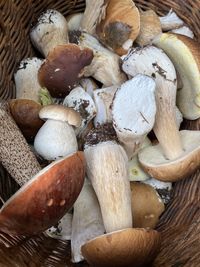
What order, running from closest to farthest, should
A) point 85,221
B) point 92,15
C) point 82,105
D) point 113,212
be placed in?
1. point 113,212
2. point 85,221
3. point 82,105
4. point 92,15

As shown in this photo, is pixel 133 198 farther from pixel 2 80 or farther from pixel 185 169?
pixel 2 80

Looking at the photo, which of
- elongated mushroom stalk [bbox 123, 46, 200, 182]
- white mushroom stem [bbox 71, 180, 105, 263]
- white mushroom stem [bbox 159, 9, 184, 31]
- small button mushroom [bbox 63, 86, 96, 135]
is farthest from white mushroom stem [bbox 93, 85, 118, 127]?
white mushroom stem [bbox 159, 9, 184, 31]

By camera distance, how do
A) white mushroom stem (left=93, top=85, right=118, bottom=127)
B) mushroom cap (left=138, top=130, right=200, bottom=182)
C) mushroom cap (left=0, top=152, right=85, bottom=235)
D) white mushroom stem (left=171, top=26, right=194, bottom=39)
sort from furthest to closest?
1. white mushroom stem (left=171, top=26, right=194, bottom=39)
2. white mushroom stem (left=93, top=85, right=118, bottom=127)
3. mushroom cap (left=138, top=130, right=200, bottom=182)
4. mushroom cap (left=0, top=152, right=85, bottom=235)

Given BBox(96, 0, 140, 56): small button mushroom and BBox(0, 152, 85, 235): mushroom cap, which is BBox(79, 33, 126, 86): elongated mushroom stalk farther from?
BBox(0, 152, 85, 235): mushroom cap

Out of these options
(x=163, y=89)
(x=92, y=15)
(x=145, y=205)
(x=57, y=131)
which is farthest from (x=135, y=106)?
(x=92, y=15)

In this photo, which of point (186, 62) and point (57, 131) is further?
point (186, 62)

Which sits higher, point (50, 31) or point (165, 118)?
point (50, 31)

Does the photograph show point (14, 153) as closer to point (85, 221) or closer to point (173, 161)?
point (85, 221)
